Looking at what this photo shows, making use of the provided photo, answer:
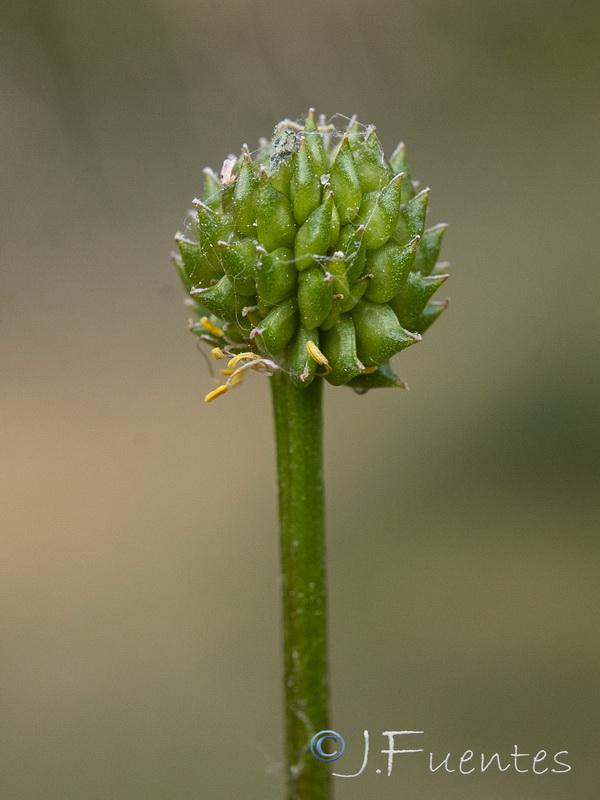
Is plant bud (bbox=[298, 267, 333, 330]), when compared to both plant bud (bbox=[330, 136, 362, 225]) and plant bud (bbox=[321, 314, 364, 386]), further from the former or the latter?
plant bud (bbox=[330, 136, 362, 225])

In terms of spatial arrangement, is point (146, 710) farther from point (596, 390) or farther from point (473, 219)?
point (473, 219)

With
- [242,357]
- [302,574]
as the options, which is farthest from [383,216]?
[302,574]

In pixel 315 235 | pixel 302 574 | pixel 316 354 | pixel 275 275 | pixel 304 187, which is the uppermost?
pixel 304 187

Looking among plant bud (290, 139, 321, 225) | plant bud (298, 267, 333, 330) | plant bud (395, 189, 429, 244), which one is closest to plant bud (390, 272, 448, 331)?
plant bud (395, 189, 429, 244)

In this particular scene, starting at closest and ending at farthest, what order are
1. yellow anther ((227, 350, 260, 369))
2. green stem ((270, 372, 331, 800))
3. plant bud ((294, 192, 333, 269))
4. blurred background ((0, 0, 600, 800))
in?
plant bud ((294, 192, 333, 269)) → yellow anther ((227, 350, 260, 369)) → green stem ((270, 372, 331, 800)) → blurred background ((0, 0, 600, 800))
